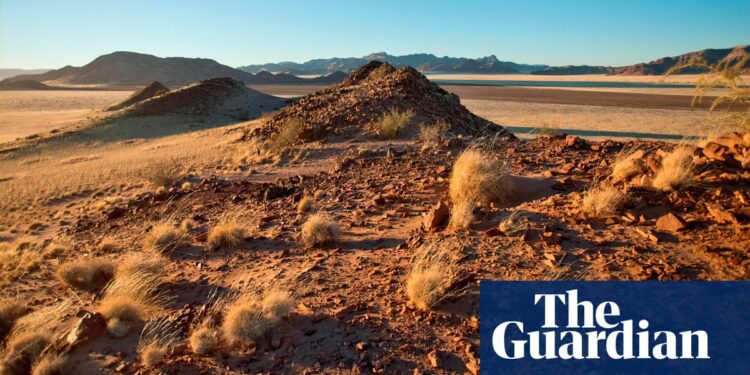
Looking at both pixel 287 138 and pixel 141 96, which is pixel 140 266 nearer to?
pixel 287 138

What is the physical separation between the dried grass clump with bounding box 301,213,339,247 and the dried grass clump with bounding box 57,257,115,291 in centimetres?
262

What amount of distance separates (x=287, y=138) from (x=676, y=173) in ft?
40.6

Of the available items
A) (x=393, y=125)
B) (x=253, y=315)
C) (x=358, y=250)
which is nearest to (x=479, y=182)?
(x=358, y=250)

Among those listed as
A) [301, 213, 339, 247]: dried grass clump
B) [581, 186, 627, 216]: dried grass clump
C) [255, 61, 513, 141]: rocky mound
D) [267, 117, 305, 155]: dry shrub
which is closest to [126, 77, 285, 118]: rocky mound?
[255, 61, 513, 141]: rocky mound

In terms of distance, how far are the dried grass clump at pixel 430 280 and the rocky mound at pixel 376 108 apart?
35.2 feet

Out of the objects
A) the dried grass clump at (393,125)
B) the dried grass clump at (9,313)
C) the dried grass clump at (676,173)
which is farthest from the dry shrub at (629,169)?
the dried grass clump at (393,125)

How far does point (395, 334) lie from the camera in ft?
14.2

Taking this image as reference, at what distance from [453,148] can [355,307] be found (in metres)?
7.31

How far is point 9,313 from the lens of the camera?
19.3 feet

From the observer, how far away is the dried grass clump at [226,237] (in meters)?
7.02

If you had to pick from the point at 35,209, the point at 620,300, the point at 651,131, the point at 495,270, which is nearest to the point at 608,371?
the point at 620,300

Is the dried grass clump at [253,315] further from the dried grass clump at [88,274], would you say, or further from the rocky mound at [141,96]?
the rocky mound at [141,96]

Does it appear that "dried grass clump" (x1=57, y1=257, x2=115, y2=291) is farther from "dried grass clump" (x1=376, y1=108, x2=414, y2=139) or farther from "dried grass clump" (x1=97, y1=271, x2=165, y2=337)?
"dried grass clump" (x1=376, y1=108, x2=414, y2=139)

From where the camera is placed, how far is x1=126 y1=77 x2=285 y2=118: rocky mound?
34875 millimetres
